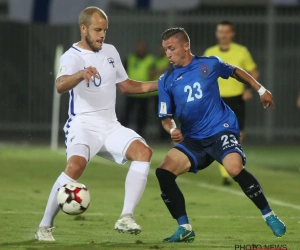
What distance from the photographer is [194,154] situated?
8.94 meters

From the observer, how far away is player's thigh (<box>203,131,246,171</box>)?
874cm

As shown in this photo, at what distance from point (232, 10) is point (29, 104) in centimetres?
656

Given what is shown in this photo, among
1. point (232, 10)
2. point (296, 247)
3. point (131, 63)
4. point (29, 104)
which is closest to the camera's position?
point (296, 247)

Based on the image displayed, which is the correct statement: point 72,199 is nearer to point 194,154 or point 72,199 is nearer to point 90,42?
point 194,154

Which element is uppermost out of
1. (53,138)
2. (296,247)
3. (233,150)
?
(233,150)

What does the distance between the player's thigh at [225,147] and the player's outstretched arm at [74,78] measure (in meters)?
1.23

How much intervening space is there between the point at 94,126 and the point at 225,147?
3.92ft

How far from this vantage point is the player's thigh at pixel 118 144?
29.0ft

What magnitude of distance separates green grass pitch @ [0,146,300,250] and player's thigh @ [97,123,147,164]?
0.74 metres

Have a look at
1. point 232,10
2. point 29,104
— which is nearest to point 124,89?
point 29,104

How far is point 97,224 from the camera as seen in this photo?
9.91 metres

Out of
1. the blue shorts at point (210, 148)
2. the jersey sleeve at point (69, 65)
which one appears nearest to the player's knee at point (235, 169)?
the blue shorts at point (210, 148)

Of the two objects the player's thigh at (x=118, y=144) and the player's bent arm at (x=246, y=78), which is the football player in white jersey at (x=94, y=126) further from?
the player's bent arm at (x=246, y=78)

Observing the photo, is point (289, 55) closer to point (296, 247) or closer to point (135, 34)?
point (135, 34)
